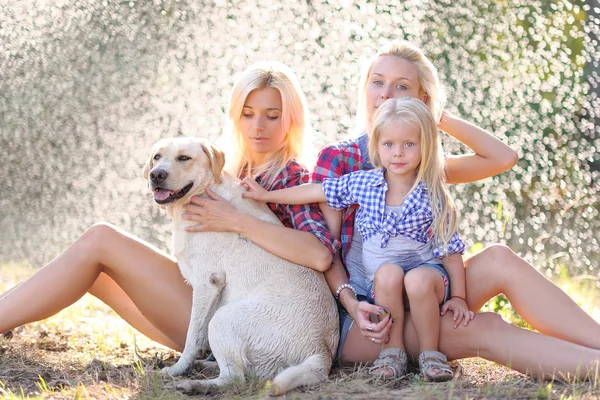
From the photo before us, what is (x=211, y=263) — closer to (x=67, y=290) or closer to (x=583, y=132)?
(x=67, y=290)

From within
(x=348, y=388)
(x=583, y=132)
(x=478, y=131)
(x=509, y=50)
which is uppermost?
(x=509, y=50)

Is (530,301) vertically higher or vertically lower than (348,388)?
higher

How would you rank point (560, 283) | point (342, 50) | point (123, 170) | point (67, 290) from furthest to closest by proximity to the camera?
1. point (123, 170)
2. point (342, 50)
3. point (560, 283)
4. point (67, 290)

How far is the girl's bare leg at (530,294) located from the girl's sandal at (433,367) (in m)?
0.35

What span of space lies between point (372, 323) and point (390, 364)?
0.63ft

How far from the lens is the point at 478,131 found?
374cm

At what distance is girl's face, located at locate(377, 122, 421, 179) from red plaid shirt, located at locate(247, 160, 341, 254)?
434 mm

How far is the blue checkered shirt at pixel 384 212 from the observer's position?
3.26m

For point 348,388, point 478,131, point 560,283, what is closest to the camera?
point 348,388

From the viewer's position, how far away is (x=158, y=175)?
11.0 ft

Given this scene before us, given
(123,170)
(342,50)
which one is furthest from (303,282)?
(123,170)

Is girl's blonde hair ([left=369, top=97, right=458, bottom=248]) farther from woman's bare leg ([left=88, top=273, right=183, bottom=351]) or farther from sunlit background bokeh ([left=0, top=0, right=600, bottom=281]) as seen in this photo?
sunlit background bokeh ([left=0, top=0, right=600, bottom=281])

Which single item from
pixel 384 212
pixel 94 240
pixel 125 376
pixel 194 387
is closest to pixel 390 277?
pixel 384 212

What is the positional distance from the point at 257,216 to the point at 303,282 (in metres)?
0.44
